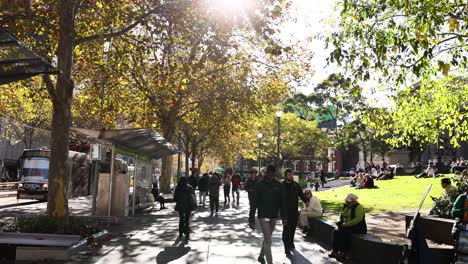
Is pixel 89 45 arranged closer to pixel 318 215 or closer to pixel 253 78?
pixel 318 215

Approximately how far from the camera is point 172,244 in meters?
10.8

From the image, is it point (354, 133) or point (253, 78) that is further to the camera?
point (354, 133)

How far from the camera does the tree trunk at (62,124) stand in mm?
10562

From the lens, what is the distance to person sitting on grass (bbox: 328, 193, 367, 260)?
9062 mm

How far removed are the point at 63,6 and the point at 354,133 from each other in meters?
54.3

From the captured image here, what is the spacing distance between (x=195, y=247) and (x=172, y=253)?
0.91 meters

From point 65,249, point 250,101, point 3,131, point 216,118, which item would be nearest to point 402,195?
point 250,101

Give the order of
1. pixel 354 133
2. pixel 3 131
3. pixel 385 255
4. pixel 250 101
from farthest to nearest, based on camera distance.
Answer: pixel 354 133 < pixel 3 131 < pixel 250 101 < pixel 385 255

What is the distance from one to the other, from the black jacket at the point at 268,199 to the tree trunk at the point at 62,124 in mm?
4800

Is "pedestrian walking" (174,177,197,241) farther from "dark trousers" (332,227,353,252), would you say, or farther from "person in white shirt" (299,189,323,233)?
"dark trousers" (332,227,353,252)

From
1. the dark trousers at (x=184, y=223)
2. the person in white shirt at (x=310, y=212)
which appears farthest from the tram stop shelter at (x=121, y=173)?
the person in white shirt at (x=310, y=212)

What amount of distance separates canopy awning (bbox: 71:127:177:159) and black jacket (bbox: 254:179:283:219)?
20.4 ft

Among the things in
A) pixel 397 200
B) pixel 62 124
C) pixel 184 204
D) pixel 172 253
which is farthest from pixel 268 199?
pixel 397 200

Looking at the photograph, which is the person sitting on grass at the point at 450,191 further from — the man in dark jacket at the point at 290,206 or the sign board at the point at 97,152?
the sign board at the point at 97,152
